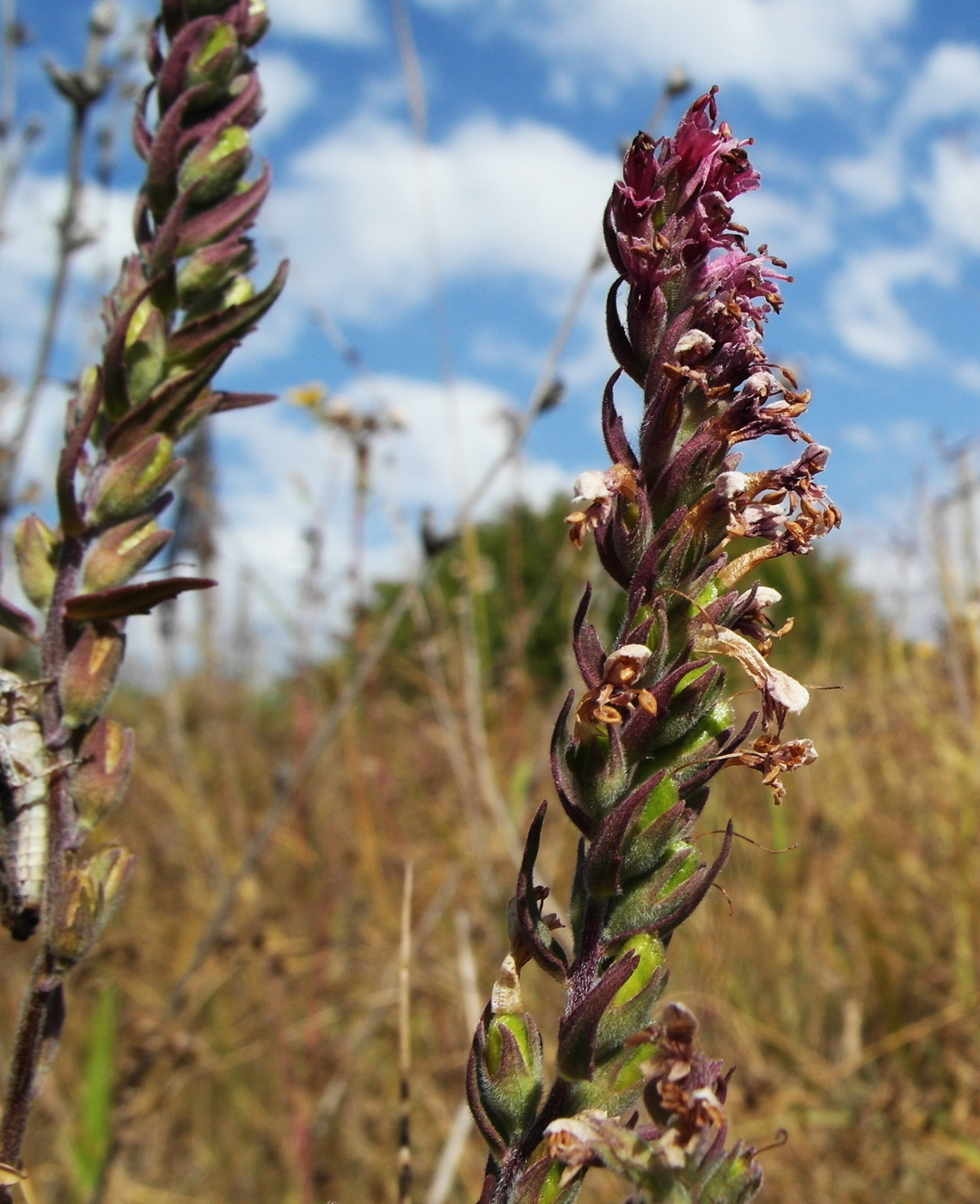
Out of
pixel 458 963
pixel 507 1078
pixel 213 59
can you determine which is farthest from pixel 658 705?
pixel 458 963

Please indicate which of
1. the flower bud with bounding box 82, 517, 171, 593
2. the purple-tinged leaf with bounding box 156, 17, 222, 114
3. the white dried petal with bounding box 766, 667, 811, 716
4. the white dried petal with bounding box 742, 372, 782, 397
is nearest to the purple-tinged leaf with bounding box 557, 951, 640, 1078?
the white dried petal with bounding box 766, 667, 811, 716

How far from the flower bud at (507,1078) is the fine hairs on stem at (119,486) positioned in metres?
0.35

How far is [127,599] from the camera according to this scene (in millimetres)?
918

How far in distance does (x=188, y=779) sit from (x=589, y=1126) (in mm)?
3164

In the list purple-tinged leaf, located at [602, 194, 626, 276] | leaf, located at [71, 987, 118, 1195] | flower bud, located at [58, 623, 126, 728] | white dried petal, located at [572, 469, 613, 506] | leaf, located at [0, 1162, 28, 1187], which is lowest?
leaf, located at [71, 987, 118, 1195]

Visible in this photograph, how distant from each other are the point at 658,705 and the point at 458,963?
10.6 ft

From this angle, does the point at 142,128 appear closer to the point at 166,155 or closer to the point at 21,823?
the point at 166,155

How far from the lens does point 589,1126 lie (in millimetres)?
686

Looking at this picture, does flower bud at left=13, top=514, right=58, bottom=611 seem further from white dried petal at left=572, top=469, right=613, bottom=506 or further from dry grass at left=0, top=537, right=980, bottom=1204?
dry grass at left=0, top=537, right=980, bottom=1204

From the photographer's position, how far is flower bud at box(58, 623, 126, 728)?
0.93m

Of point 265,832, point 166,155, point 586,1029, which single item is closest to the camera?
point 586,1029

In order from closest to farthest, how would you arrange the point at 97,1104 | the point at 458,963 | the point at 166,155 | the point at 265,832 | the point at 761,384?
the point at 761,384, the point at 166,155, the point at 265,832, the point at 97,1104, the point at 458,963

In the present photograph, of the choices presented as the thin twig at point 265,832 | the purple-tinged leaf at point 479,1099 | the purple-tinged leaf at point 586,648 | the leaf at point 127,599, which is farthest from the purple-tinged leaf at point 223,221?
the thin twig at point 265,832

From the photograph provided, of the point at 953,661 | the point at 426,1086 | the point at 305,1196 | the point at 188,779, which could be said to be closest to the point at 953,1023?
the point at 953,661
